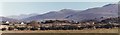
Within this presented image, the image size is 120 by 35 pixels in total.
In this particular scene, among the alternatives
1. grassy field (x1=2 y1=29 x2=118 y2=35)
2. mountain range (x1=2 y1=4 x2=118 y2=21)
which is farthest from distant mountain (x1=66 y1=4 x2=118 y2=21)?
grassy field (x1=2 y1=29 x2=118 y2=35)

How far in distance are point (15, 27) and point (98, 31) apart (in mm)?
1325

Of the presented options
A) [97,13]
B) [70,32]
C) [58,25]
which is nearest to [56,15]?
[58,25]

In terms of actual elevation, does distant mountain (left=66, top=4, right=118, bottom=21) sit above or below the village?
above

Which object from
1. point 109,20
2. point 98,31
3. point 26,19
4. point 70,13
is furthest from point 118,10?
point 26,19

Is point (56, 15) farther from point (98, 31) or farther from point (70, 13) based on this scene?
point (98, 31)

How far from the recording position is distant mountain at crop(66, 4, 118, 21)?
12.6ft

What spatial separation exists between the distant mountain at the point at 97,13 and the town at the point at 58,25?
0.21 ft

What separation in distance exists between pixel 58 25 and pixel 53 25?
0.08 meters

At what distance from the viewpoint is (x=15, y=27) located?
3943 mm

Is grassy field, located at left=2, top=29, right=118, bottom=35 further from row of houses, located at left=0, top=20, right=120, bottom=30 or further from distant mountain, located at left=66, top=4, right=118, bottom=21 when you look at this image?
distant mountain, located at left=66, top=4, right=118, bottom=21

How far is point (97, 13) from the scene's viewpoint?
12.8 feet

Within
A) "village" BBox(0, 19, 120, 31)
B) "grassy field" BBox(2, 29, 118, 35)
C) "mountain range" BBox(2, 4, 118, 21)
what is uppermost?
"mountain range" BBox(2, 4, 118, 21)

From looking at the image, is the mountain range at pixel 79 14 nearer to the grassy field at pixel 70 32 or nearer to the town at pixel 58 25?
the town at pixel 58 25

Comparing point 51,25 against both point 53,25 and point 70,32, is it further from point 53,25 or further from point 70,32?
point 70,32
